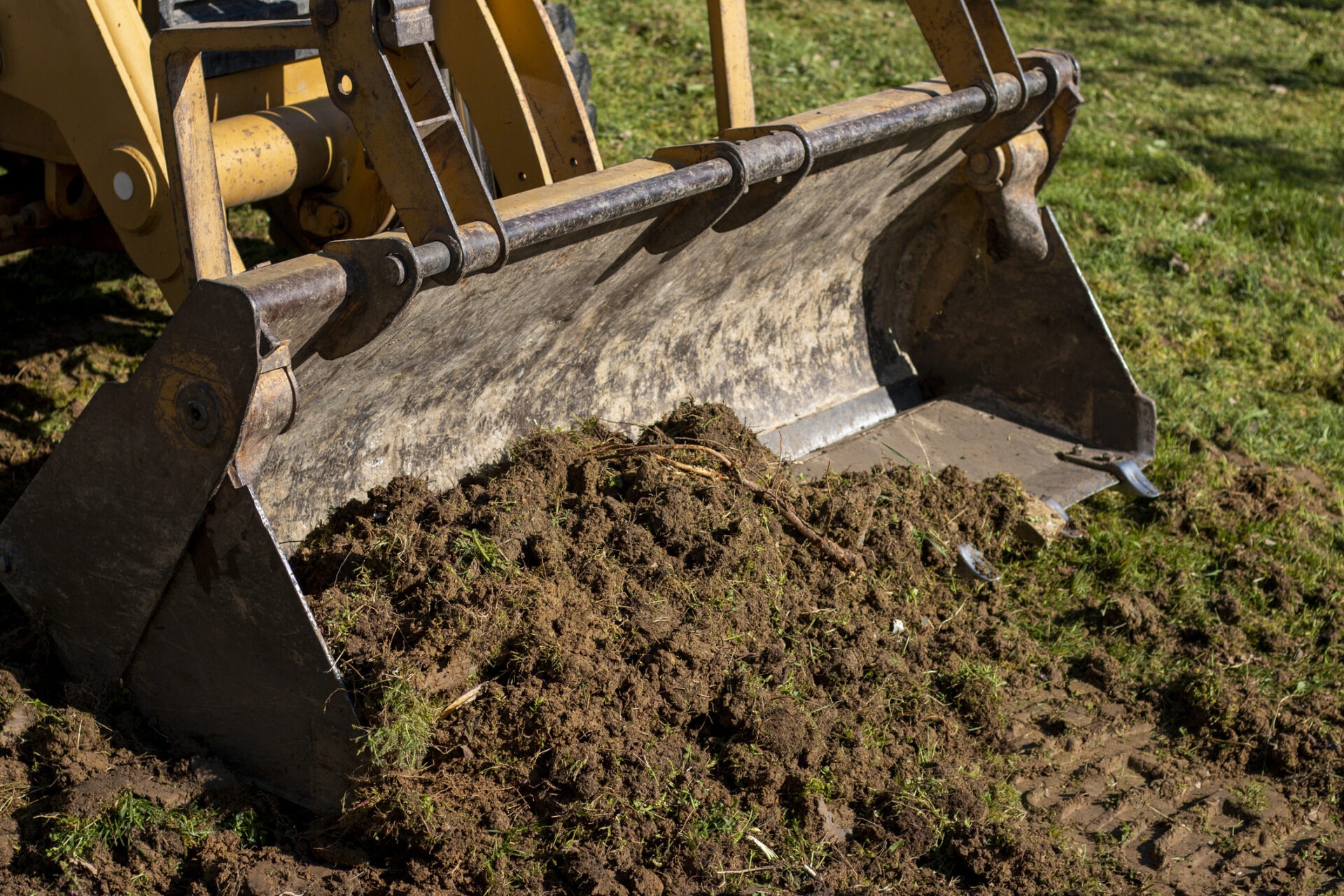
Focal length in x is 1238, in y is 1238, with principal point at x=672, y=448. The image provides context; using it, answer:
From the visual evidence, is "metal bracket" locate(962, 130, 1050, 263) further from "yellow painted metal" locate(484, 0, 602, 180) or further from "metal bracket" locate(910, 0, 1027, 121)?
"yellow painted metal" locate(484, 0, 602, 180)

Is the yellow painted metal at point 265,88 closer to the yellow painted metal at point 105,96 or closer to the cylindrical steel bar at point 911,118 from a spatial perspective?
the yellow painted metal at point 105,96

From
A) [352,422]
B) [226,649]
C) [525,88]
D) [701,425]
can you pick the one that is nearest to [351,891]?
[226,649]

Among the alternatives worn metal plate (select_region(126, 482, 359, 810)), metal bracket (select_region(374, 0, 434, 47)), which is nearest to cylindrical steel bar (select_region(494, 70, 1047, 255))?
metal bracket (select_region(374, 0, 434, 47))

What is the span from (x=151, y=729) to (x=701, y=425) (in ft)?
5.22

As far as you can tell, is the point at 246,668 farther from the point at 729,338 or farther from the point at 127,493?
the point at 729,338

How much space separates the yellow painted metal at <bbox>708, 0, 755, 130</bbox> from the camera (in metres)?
3.76

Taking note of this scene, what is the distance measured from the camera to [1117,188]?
22.7ft

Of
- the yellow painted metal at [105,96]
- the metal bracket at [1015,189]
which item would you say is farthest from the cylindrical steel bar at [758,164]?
the yellow painted metal at [105,96]

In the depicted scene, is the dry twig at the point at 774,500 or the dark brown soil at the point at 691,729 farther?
the dry twig at the point at 774,500

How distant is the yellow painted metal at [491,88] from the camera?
3.39 meters

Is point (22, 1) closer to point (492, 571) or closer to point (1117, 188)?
point (492, 571)

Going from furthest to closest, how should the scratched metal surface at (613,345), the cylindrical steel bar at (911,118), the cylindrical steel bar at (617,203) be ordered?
the cylindrical steel bar at (911,118) → the scratched metal surface at (613,345) → the cylindrical steel bar at (617,203)

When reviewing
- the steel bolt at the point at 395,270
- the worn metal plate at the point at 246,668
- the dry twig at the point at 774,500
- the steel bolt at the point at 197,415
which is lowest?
the dry twig at the point at 774,500

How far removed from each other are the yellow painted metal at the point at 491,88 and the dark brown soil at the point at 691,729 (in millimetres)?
797
